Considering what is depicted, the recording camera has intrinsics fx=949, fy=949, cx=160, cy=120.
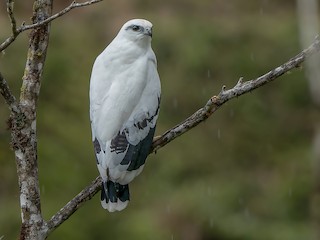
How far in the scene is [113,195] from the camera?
5.16 metres

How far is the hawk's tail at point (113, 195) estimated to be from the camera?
514 centimetres

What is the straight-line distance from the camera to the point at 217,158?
11.7m

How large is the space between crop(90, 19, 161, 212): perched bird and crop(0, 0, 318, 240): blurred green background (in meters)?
2.99

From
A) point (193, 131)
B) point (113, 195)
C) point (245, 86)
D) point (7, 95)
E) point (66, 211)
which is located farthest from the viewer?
point (193, 131)

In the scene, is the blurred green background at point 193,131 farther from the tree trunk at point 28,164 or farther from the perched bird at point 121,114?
the tree trunk at point 28,164

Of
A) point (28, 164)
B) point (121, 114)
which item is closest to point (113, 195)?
point (121, 114)

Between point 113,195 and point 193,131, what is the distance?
6.71 metres

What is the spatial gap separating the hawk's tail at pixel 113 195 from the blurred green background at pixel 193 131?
302cm

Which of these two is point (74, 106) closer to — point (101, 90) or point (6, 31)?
point (6, 31)

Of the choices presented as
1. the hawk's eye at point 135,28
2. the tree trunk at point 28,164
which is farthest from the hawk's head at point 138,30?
the tree trunk at point 28,164

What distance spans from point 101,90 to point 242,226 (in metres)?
5.32

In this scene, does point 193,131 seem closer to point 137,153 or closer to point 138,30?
point 138,30

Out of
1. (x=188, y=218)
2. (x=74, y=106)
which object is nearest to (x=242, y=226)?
(x=188, y=218)

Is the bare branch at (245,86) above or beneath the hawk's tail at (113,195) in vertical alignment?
above
